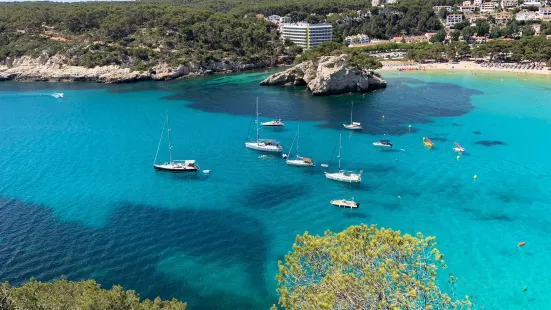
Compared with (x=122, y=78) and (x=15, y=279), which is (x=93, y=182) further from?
(x=122, y=78)

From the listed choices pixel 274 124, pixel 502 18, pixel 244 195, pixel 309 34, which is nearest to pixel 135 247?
pixel 244 195

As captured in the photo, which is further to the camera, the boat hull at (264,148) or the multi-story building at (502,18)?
the multi-story building at (502,18)

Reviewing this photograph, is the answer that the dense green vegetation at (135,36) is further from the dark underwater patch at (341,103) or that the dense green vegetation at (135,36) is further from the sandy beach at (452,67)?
the sandy beach at (452,67)

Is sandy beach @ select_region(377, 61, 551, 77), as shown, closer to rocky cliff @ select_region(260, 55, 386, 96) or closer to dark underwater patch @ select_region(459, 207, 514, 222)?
rocky cliff @ select_region(260, 55, 386, 96)

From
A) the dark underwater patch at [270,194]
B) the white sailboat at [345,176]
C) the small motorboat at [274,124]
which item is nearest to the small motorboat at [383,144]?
the white sailboat at [345,176]

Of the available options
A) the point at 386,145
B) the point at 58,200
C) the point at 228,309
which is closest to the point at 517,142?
the point at 386,145

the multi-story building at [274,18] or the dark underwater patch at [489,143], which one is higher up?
the multi-story building at [274,18]

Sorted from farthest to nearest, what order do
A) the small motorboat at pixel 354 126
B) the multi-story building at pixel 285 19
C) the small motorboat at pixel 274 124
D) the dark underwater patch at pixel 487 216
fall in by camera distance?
the multi-story building at pixel 285 19, the small motorboat at pixel 274 124, the small motorboat at pixel 354 126, the dark underwater patch at pixel 487 216

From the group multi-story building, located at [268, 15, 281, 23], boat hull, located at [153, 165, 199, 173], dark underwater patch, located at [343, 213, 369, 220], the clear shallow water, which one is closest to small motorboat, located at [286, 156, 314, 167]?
the clear shallow water
